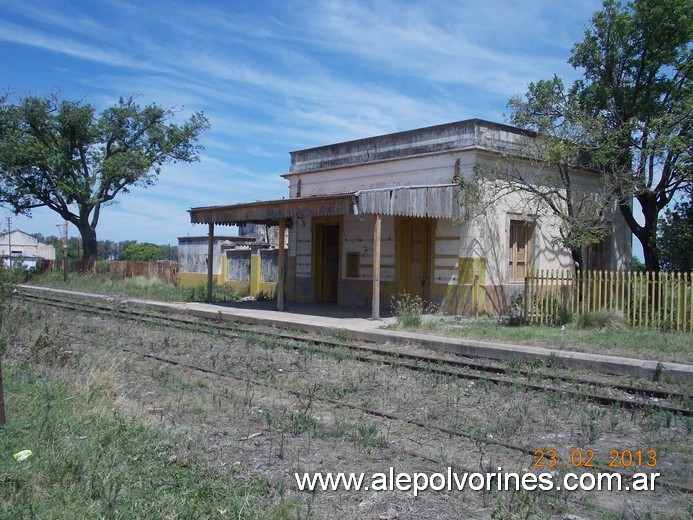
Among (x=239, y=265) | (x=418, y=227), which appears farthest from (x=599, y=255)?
(x=239, y=265)

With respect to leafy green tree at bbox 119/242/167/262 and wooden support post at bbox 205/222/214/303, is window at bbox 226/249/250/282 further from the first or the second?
leafy green tree at bbox 119/242/167/262

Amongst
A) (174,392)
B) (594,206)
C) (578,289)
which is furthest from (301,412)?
(594,206)

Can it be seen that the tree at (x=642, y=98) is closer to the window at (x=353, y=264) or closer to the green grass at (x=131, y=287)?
the window at (x=353, y=264)

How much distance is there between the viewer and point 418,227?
19.4m

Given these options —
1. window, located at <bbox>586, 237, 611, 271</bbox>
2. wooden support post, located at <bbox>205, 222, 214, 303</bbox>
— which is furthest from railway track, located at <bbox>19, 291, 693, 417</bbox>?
window, located at <bbox>586, 237, 611, 271</bbox>

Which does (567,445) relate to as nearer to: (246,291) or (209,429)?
(209,429)

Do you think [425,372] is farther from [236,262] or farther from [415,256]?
[236,262]

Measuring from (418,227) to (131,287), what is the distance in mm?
16226

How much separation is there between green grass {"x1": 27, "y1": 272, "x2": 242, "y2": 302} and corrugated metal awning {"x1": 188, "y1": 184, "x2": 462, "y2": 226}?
5.81 m

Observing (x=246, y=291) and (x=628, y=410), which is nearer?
(x=628, y=410)

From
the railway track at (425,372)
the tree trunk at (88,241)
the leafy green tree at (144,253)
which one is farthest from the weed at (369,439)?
the leafy green tree at (144,253)

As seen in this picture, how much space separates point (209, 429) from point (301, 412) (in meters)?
1.25

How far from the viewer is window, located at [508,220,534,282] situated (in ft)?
62.5

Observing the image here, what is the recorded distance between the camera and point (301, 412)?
7781mm
